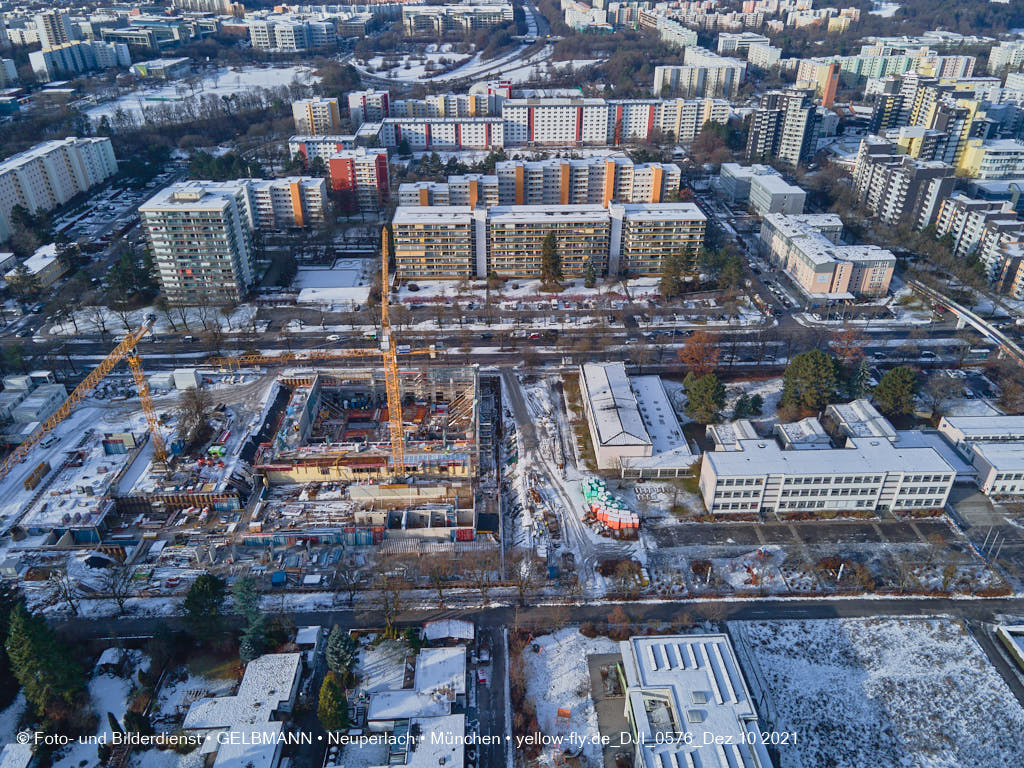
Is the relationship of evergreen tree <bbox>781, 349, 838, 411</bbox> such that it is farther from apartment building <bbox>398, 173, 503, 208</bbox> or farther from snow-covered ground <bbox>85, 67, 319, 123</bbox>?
snow-covered ground <bbox>85, 67, 319, 123</bbox>

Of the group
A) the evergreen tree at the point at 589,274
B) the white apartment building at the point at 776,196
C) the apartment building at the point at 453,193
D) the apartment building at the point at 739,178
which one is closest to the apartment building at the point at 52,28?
the apartment building at the point at 453,193

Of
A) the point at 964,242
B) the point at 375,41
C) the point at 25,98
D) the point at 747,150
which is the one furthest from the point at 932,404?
the point at 375,41

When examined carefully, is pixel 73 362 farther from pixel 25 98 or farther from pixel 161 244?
pixel 25 98

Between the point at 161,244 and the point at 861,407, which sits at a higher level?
the point at 161,244

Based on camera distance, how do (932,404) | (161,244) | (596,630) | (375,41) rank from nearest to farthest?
(596,630), (932,404), (161,244), (375,41)

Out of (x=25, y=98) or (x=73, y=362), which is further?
(x=25, y=98)

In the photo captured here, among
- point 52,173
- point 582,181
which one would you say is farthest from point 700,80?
point 52,173
